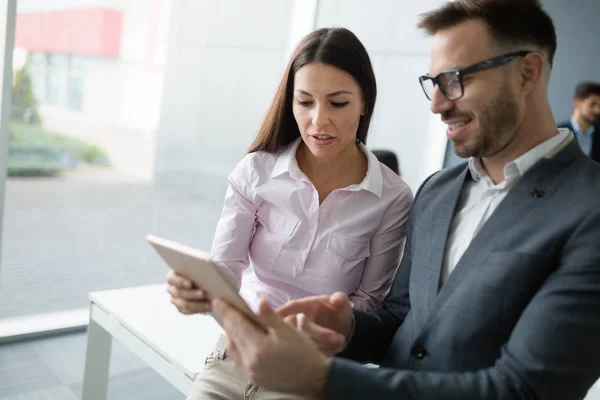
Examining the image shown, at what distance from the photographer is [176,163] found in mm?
4445

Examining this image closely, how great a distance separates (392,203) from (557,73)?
3.06m

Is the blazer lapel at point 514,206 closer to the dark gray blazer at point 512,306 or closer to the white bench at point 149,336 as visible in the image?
the dark gray blazer at point 512,306

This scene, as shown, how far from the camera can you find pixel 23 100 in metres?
2.88

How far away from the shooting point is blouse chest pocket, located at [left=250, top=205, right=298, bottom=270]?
5.41 feet

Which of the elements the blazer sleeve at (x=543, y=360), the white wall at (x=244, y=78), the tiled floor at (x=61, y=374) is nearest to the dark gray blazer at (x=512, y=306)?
the blazer sleeve at (x=543, y=360)

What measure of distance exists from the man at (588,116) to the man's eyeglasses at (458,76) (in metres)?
2.92

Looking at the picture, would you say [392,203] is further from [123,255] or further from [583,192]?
[123,255]

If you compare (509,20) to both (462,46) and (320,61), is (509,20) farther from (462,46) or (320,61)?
(320,61)

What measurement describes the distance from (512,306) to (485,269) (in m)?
0.09

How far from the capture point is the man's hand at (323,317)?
1197mm

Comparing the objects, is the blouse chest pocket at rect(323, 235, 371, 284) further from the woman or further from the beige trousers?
the beige trousers

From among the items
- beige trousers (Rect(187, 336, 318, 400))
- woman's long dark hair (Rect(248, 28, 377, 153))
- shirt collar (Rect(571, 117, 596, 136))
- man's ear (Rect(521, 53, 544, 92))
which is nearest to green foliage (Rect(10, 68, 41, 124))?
woman's long dark hair (Rect(248, 28, 377, 153))

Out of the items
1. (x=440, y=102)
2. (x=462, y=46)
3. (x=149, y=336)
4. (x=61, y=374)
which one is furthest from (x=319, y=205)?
(x=61, y=374)

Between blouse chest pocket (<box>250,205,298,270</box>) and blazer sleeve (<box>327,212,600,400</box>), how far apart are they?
2.09ft
